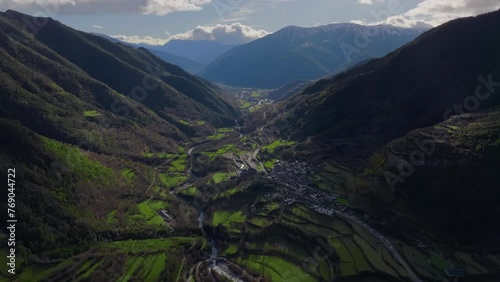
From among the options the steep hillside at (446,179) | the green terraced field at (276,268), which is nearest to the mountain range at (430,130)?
the steep hillside at (446,179)

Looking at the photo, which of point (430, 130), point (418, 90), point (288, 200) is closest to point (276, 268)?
point (288, 200)

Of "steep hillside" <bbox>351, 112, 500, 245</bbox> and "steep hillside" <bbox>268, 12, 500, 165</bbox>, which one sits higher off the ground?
"steep hillside" <bbox>268, 12, 500, 165</bbox>

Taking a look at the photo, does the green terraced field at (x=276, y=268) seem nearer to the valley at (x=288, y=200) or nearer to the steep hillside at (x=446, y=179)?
the valley at (x=288, y=200)

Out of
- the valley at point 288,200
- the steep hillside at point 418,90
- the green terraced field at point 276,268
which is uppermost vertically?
the steep hillside at point 418,90

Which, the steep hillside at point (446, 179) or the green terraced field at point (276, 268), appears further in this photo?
the steep hillside at point (446, 179)

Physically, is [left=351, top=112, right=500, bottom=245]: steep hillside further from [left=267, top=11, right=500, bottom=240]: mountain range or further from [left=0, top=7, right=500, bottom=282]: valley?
[left=0, top=7, right=500, bottom=282]: valley

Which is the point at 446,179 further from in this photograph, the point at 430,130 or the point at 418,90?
the point at 418,90

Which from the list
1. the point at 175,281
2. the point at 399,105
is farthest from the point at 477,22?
the point at 175,281

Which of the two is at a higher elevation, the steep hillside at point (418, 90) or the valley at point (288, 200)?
the steep hillside at point (418, 90)

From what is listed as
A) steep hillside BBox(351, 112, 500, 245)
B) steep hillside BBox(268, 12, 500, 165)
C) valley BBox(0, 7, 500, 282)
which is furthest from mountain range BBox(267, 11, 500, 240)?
valley BBox(0, 7, 500, 282)
